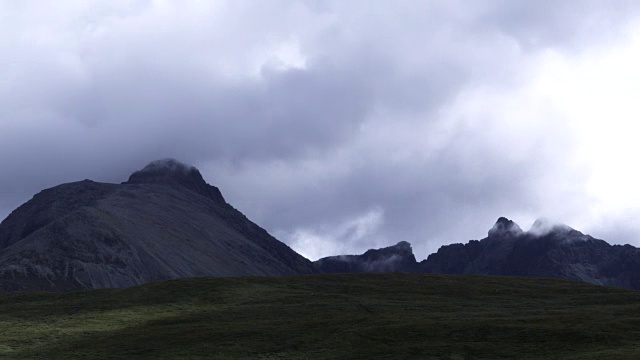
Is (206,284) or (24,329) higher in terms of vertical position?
(206,284)

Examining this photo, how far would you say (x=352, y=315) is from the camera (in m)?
105

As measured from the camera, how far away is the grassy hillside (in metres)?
85.1

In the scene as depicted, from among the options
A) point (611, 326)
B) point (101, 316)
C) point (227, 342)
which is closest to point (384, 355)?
point (227, 342)

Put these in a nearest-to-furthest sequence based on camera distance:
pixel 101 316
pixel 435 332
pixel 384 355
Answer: pixel 384 355, pixel 435 332, pixel 101 316

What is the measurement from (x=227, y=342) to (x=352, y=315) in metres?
19.1

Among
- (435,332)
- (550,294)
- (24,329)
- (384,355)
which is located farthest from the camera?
(550,294)

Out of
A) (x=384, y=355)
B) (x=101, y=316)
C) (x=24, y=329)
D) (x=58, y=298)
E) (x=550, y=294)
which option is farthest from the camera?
(x=550, y=294)

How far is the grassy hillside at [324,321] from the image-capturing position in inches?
3349

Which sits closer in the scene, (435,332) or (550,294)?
(435,332)

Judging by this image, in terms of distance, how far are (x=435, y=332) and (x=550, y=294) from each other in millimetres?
49638

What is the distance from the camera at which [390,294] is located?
13312cm

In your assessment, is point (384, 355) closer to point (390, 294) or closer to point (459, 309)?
point (459, 309)

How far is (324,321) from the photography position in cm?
10062

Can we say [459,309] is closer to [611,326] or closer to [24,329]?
[611,326]
